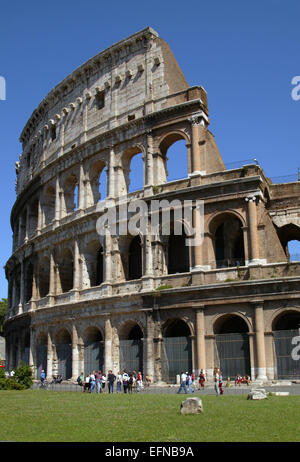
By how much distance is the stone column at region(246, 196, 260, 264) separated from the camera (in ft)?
76.3

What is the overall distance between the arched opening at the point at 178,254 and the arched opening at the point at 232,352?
4.41 meters

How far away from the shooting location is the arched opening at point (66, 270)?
1283 inches

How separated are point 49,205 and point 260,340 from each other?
62.3 feet

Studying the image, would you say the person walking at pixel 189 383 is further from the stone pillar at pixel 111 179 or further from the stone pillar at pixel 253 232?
the stone pillar at pixel 111 179

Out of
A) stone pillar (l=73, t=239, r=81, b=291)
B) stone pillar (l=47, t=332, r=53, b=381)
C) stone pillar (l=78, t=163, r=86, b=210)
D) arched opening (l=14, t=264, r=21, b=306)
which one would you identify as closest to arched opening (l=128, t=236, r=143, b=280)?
stone pillar (l=73, t=239, r=81, b=291)

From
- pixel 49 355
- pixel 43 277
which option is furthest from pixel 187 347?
pixel 43 277

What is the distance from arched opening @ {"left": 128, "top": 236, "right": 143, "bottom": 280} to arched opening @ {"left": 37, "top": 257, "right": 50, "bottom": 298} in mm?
7779

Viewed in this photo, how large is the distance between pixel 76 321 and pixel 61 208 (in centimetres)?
779

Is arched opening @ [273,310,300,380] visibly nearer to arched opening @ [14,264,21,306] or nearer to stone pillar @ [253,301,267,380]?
stone pillar @ [253,301,267,380]

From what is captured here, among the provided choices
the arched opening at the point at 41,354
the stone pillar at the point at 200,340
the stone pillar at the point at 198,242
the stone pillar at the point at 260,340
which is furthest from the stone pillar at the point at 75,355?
the stone pillar at the point at 260,340

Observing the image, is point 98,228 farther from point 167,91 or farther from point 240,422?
point 240,422

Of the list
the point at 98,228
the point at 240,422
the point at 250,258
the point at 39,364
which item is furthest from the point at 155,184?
the point at 240,422
